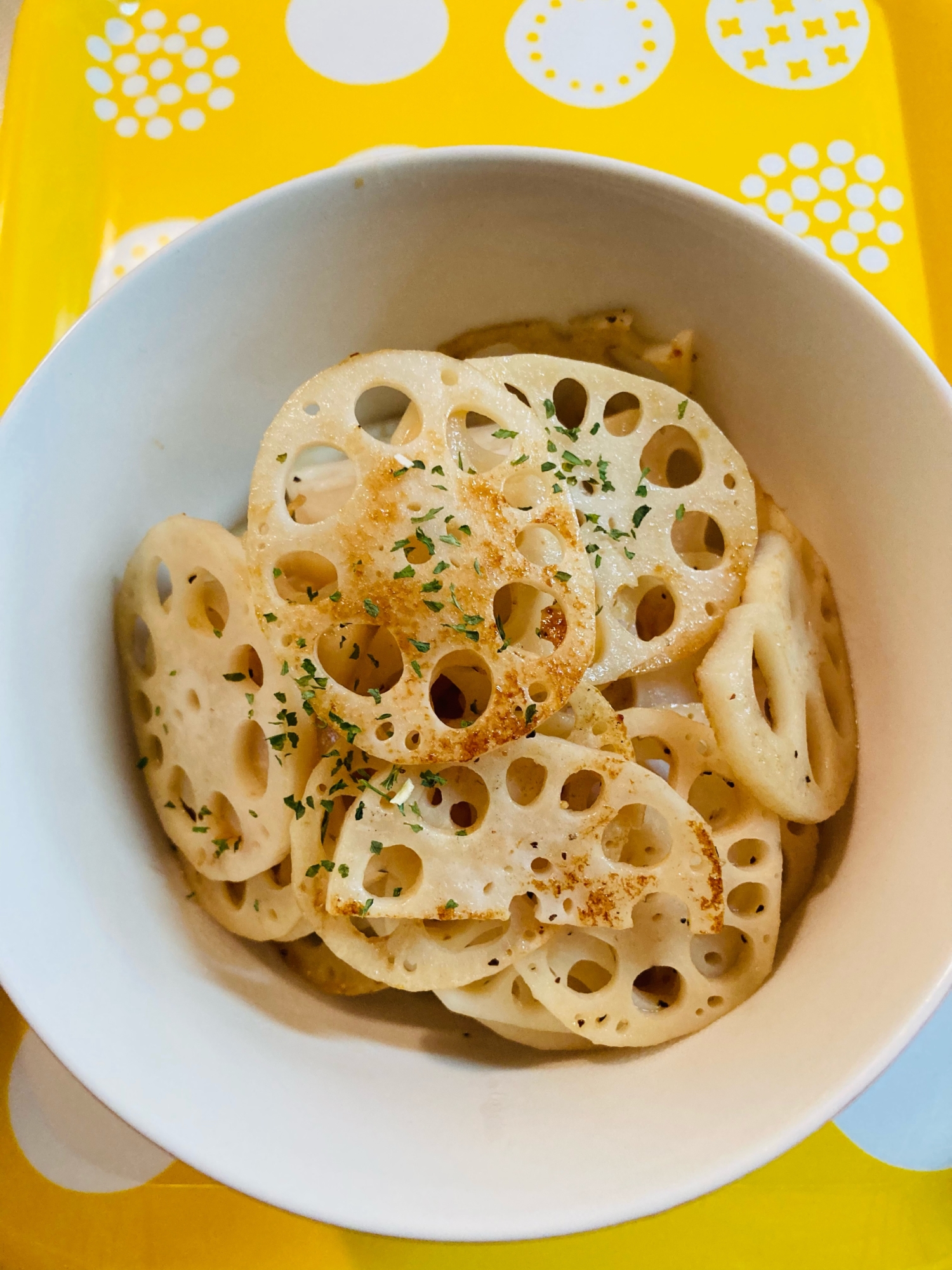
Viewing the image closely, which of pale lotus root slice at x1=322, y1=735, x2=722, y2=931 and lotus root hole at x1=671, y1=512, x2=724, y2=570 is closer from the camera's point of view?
pale lotus root slice at x1=322, y1=735, x2=722, y2=931

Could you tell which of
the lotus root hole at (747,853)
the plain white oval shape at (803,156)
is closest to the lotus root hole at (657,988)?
the lotus root hole at (747,853)

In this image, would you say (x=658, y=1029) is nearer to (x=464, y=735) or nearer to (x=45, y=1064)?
(x=464, y=735)

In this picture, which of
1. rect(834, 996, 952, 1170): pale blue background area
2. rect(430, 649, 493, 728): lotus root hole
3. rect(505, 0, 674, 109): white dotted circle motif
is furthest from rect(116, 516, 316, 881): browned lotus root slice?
rect(505, 0, 674, 109): white dotted circle motif

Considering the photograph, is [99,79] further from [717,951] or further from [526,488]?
[717,951]

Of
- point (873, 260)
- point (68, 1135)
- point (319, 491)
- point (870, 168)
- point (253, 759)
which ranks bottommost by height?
point (68, 1135)

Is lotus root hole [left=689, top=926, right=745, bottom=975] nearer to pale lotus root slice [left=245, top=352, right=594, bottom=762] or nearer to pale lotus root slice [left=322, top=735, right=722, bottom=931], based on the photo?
pale lotus root slice [left=322, top=735, right=722, bottom=931]

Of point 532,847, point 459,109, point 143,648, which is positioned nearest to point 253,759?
point 143,648

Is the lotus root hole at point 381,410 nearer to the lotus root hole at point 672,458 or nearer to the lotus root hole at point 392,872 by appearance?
the lotus root hole at point 672,458
